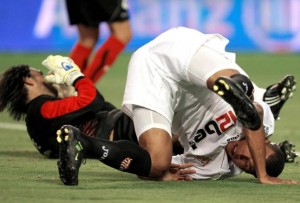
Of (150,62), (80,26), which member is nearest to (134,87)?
(150,62)

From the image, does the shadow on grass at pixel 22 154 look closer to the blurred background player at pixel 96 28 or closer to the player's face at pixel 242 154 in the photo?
the player's face at pixel 242 154

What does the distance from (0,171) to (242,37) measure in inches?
479

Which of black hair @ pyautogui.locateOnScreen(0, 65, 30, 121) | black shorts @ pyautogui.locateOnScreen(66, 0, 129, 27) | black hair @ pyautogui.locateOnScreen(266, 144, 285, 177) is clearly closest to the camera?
black hair @ pyautogui.locateOnScreen(266, 144, 285, 177)

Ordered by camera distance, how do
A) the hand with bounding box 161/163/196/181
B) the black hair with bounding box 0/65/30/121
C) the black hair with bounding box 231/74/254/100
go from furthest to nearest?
the black hair with bounding box 0/65/30/121 < the hand with bounding box 161/163/196/181 < the black hair with bounding box 231/74/254/100

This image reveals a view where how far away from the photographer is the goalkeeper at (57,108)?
7.77 metres

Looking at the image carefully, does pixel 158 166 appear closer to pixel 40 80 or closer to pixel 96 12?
pixel 40 80

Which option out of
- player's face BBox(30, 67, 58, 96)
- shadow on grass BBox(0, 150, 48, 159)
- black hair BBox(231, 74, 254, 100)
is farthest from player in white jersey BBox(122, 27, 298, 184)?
shadow on grass BBox(0, 150, 48, 159)

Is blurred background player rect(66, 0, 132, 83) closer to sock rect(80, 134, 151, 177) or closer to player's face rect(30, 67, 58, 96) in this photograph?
player's face rect(30, 67, 58, 96)

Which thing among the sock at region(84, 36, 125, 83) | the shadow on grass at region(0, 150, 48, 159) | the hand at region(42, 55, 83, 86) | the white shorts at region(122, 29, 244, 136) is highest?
the white shorts at region(122, 29, 244, 136)

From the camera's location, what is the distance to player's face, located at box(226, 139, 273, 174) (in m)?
6.61

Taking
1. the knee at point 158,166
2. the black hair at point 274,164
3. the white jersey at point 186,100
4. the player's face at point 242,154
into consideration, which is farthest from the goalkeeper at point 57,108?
the black hair at point 274,164

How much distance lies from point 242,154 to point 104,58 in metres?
5.21

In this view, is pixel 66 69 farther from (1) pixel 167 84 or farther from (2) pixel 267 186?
(2) pixel 267 186

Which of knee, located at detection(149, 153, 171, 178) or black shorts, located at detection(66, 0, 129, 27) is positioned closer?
knee, located at detection(149, 153, 171, 178)
